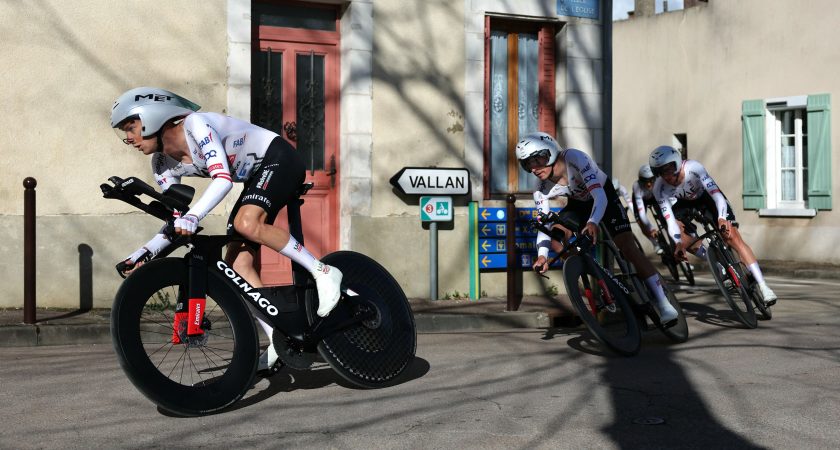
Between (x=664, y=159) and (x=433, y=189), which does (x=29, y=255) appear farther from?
(x=664, y=159)

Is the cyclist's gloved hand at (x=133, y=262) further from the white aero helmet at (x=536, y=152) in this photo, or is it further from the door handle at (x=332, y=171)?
the door handle at (x=332, y=171)

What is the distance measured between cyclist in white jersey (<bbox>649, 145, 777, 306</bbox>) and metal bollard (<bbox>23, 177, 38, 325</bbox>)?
5.48 metres

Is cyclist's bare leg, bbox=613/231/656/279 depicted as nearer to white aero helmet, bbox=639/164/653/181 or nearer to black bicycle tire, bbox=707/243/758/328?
black bicycle tire, bbox=707/243/758/328

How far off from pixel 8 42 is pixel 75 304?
2464mm

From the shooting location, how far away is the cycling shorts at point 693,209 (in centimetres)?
1000

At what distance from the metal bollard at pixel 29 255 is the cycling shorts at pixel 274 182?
11.0ft

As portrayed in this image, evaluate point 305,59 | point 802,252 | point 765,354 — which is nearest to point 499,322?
point 765,354

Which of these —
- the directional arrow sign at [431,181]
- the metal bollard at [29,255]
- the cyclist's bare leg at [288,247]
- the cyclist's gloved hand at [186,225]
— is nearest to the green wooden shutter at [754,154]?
the directional arrow sign at [431,181]

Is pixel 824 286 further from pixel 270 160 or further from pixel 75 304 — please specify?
pixel 270 160

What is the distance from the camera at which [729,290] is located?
9.33 m

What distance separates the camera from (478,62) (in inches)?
464

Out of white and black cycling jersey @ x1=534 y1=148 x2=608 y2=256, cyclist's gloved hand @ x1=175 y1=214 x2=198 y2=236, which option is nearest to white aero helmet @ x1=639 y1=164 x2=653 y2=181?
white and black cycling jersey @ x1=534 y1=148 x2=608 y2=256

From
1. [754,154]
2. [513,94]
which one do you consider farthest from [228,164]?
[754,154]

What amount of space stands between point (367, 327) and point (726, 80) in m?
16.8
